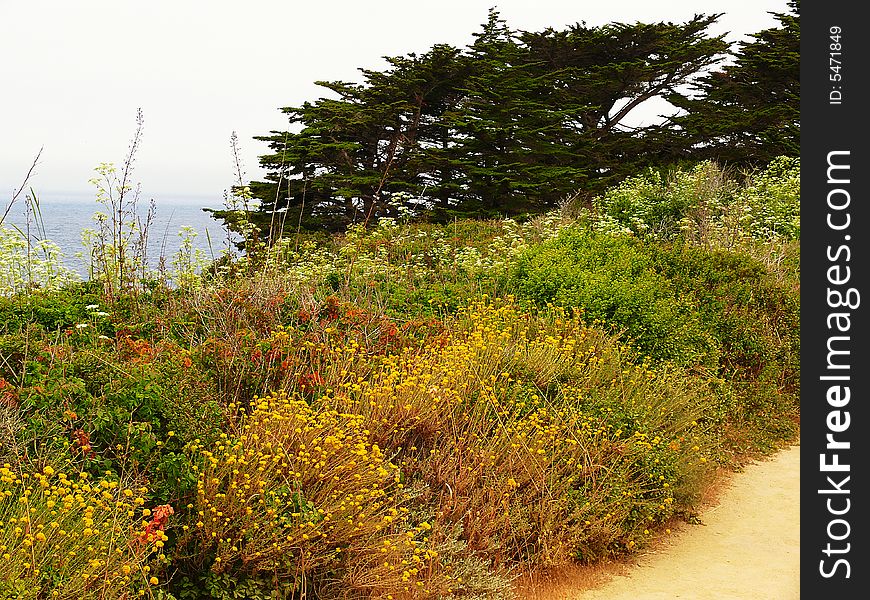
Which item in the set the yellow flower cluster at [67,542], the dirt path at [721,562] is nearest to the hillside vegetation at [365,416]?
the yellow flower cluster at [67,542]

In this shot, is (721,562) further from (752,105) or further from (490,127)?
(752,105)

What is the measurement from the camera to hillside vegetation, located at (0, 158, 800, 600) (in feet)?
10.9

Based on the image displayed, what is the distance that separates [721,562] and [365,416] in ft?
7.64

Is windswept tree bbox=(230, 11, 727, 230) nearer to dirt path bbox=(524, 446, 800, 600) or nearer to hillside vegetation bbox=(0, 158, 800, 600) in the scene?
hillside vegetation bbox=(0, 158, 800, 600)

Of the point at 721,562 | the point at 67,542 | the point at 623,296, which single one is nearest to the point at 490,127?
the point at 623,296

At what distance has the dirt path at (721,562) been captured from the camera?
439cm

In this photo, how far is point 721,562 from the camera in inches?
189

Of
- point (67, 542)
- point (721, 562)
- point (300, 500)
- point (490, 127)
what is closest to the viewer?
point (67, 542)

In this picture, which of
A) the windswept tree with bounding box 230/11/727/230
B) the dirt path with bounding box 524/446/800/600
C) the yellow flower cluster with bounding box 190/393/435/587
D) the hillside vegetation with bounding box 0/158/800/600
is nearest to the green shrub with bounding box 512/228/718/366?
the hillside vegetation with bounding box 0/158/800/600

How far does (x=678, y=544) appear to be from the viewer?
16.5ft

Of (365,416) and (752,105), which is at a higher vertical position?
(752,105)

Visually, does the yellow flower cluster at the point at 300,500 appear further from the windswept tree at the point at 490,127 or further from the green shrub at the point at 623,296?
the windswept tree at the point at 490,127

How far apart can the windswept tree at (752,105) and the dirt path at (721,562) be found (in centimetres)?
1405

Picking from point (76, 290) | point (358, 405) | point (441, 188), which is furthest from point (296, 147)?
point (358, 405)
